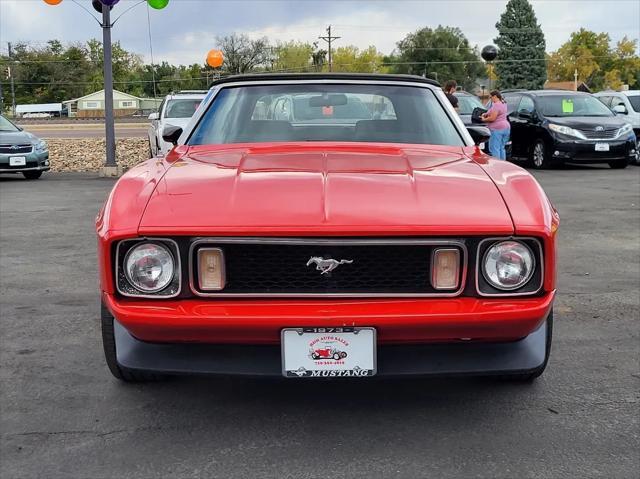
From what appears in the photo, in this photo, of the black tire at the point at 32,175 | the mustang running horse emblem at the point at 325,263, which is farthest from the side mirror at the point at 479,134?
the black tire at the point at 32,175

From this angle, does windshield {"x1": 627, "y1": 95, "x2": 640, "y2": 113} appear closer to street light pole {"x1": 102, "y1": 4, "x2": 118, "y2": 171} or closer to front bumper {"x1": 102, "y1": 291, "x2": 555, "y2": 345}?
street light pole {"x1": 102, "y1": 4, "x2": 118, "y2": 171}

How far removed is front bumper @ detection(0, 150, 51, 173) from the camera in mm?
13234

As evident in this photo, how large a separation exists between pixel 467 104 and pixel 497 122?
3.49 meters

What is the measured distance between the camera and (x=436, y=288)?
2.62m

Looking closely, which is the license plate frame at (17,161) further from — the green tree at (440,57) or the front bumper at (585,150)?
the green tree at (440,57)

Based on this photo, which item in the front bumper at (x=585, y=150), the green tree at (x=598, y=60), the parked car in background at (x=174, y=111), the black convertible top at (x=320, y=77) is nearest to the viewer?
the black convertible top at (x=320, y=77)

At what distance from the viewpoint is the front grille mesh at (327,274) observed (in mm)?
2582

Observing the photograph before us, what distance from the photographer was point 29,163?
44.1 ft

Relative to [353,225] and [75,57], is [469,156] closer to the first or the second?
[353,225]

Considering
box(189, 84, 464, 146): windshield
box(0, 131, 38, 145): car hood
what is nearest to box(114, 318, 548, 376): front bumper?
box(189, 84, 464, 146): windshield

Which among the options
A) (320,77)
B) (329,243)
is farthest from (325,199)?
(320,77)

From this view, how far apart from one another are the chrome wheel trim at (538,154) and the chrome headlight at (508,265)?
41.8ft

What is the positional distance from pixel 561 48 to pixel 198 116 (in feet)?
285

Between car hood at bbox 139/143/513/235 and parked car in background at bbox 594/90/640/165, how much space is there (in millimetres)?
13645
